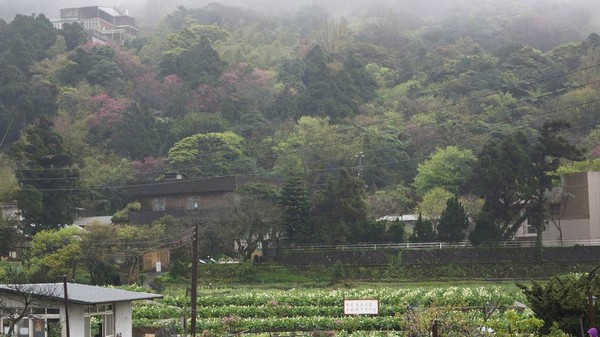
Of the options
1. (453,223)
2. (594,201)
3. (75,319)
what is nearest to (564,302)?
(75,319)

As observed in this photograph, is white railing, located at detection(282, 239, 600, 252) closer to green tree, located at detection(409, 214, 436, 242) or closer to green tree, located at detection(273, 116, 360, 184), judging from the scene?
green tree, located at detection(409, 214, 436, 242)

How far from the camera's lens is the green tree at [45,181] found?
62.0 metres

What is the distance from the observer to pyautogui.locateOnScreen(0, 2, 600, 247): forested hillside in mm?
59250

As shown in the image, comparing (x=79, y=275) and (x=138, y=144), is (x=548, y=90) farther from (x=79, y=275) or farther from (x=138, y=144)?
(x=79, y=275)

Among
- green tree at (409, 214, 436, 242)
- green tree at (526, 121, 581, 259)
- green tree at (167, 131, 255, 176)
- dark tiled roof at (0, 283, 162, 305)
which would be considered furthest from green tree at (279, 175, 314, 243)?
dark tiled roof at (0, 283, 162, 305)

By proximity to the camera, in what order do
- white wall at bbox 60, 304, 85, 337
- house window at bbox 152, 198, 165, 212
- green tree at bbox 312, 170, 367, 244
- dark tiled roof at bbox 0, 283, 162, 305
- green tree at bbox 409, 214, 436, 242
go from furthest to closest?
1. house window at bbox 152, 198, 165, 212
2. green tree at bbox 312, 170, 367, 244
3. green tree at bbox 409, 214, 436, 242
4. white wall at bbox 60, 304, 85, 337
5. dark tiled roof at bbox 0, 283, 162, 305

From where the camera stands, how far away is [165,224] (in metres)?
62.1

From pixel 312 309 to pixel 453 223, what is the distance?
58.2ft

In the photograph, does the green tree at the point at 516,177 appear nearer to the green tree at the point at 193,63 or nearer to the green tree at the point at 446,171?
the green tree at the point at 446,171

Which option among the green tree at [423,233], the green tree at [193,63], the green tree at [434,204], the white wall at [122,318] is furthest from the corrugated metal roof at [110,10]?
the white wall at [122,318]

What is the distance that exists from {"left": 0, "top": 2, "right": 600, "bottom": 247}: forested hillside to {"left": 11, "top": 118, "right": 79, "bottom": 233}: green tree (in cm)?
10

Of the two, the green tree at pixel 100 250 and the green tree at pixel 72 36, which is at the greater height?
the green tree at pixel 72 36

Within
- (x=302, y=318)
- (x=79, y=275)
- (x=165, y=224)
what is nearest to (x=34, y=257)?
(x=79, y=275)

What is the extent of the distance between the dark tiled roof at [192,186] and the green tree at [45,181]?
520 centimetres
